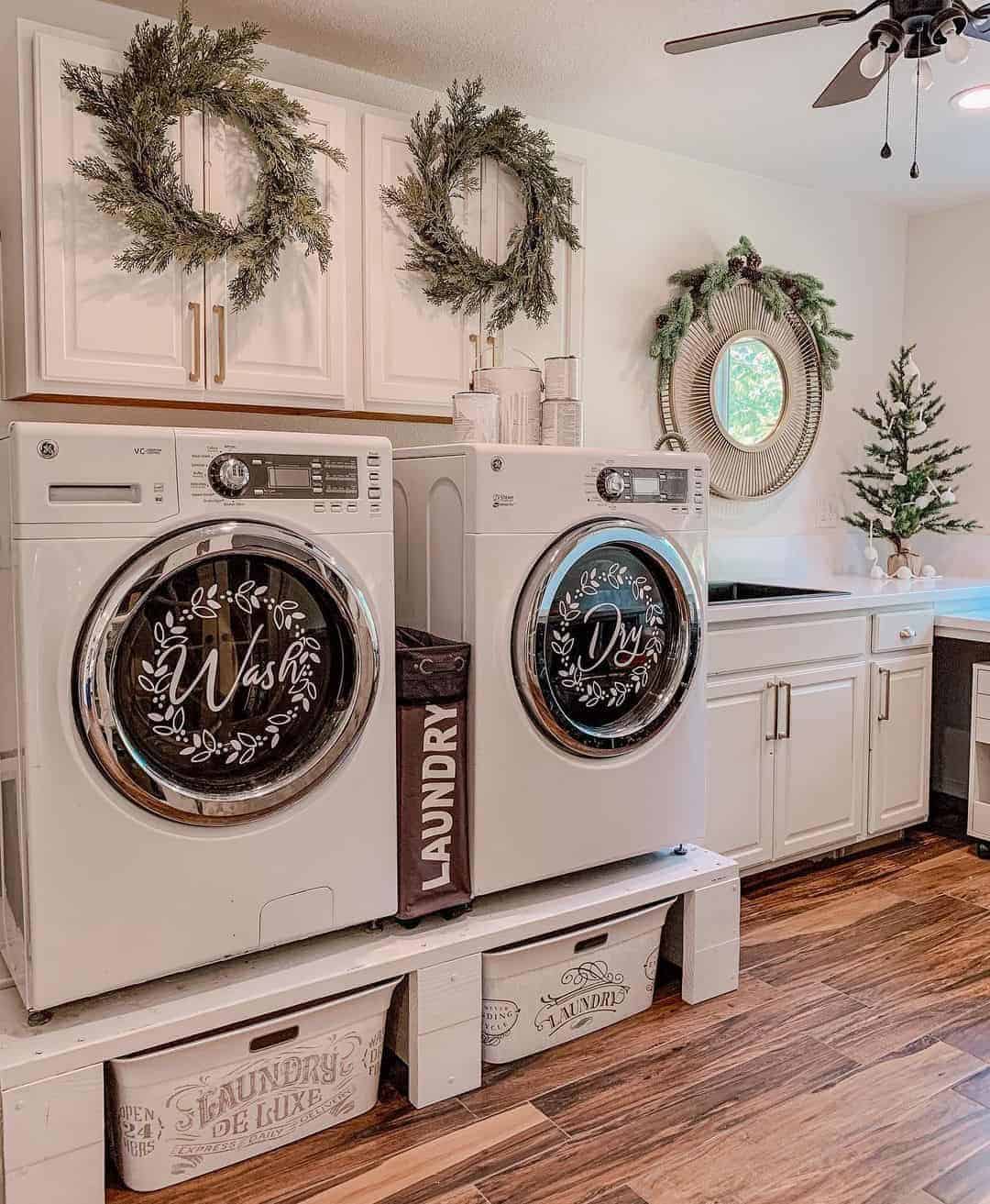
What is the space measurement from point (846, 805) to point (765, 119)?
2252 millimetres

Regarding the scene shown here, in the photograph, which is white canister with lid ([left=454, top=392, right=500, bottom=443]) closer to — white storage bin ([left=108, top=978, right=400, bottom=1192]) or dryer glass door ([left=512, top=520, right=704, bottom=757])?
dryer glass door ([left=512, top=520, right=704, bottom=757])

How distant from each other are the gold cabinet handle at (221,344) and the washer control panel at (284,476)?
51 cm

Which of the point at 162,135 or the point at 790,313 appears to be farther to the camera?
the point at 790,313

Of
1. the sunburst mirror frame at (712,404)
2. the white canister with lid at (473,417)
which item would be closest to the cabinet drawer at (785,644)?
the sunburst mirror frame at (712,404)

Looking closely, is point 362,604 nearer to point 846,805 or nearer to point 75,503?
point 75,503

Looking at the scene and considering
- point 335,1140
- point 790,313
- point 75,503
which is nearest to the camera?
point 75,503

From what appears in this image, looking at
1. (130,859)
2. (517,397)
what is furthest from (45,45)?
(130,859)

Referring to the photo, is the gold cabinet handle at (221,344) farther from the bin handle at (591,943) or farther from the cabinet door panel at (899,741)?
the cabinet door panel at (899,741)

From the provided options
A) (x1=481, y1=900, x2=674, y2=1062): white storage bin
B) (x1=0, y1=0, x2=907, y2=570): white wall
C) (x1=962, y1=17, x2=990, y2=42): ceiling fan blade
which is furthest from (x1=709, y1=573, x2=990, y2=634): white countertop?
(x1=962, y1=17, x2=990, y2=42): ceiling fan blade

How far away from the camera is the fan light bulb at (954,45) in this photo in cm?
200

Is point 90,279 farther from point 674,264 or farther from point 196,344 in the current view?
point 674,264

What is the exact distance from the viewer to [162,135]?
7.00 ft

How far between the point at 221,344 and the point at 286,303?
0.20 metres

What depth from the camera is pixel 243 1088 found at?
74.0 inches
